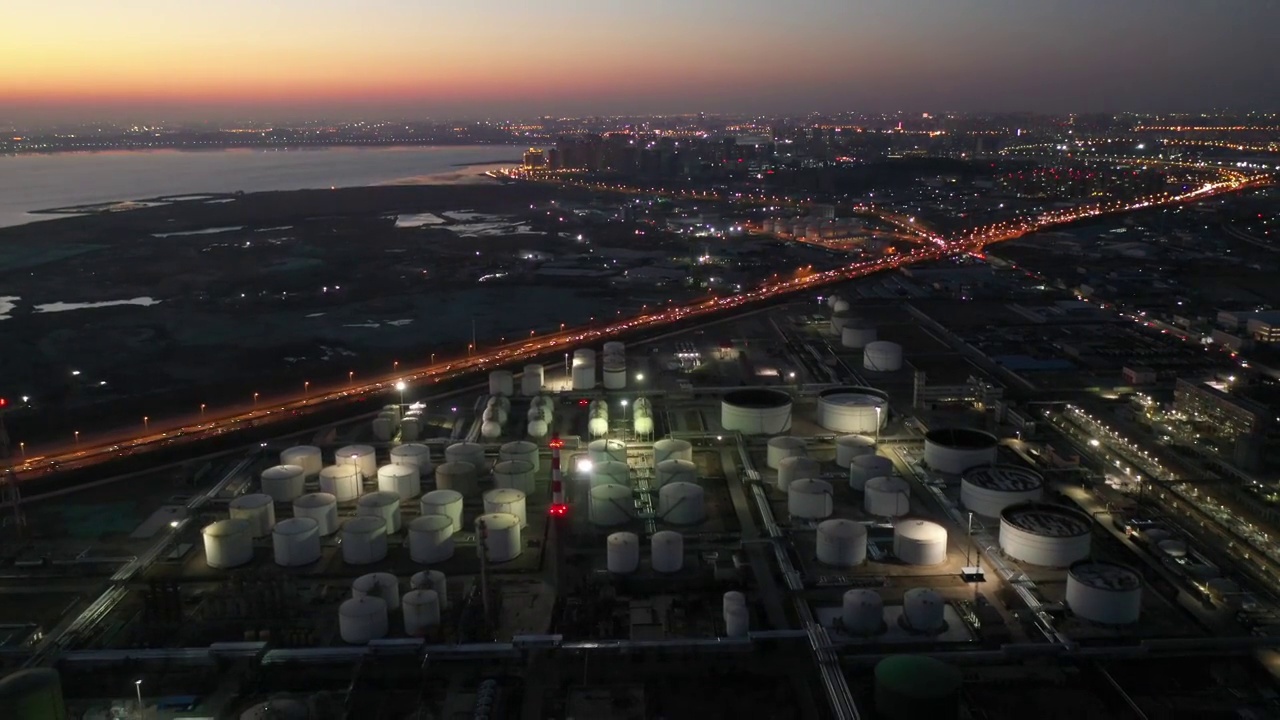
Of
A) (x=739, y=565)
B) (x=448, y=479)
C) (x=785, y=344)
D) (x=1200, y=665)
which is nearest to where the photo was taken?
(x=1200, y=665)

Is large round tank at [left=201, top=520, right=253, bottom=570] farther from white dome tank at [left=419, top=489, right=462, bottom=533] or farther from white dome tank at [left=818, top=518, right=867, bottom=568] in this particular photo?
white dome tank at [left=818, top=518, right=867, bottom=568]

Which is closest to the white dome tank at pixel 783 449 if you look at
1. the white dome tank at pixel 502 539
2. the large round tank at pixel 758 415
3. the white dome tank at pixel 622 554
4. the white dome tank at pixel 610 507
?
the large round tank at pixel 758 415

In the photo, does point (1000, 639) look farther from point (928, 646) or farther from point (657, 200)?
point (657, 200)

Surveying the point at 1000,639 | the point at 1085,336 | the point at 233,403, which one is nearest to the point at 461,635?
the point at 1000,639

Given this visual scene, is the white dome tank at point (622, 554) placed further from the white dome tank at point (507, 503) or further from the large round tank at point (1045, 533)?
the large round tank at point (1045, 533)

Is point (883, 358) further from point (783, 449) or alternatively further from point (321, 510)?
point (321, 510)

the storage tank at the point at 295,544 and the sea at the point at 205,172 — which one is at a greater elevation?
the sea at the point at 205,172

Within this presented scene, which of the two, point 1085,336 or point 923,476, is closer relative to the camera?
point 923,476
